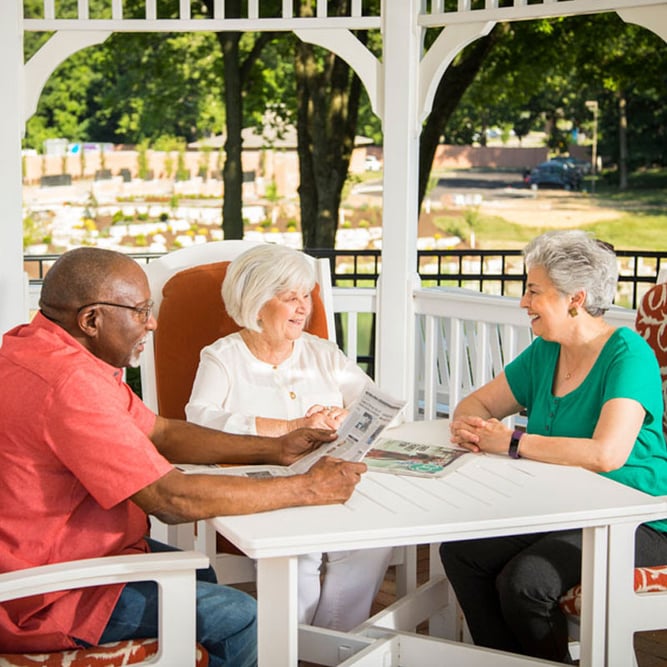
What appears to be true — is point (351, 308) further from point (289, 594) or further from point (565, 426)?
point (289, 594)

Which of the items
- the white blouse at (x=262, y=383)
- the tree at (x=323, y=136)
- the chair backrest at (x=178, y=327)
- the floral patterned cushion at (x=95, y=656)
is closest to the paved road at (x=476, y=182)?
the tree at (x=323, y=136)

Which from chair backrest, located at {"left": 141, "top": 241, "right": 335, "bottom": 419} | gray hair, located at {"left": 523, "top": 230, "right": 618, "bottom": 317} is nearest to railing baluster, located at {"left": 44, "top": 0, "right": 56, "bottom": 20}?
chair backrest, located at {"left": 141, "top": 241, "right": 335, "bottom": 419}

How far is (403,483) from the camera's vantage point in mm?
2543

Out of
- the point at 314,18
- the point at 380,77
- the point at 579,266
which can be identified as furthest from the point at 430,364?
the point at 579,266

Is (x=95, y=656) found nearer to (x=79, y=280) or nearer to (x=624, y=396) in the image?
(x=79, y=280)

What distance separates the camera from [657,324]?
10.5 feet

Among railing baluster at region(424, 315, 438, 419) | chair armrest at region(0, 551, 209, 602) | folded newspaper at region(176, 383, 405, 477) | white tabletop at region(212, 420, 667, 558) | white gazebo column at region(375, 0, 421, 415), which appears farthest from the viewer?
railing baluster at region(424, 315, 438, 419)

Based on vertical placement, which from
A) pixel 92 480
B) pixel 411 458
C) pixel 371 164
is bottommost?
pixel 411 458

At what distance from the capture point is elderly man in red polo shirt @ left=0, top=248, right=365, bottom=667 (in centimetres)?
217

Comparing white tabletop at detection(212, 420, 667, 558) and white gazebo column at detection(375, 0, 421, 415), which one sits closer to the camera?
white tabletop at detection(212, 420, 667, 558)

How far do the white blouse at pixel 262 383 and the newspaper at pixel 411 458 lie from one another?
0.39 m

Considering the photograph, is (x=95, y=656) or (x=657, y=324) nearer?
(x=95, y=656)

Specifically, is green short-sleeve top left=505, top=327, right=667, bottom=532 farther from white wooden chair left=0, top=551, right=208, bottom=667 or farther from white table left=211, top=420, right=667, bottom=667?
white wooden chair left=0, top=551, right=208, bottom=667

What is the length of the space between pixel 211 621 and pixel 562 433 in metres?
1.07
